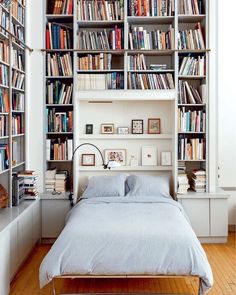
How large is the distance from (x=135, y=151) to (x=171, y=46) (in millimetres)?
1457

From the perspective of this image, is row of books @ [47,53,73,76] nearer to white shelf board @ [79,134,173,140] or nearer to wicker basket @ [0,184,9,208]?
white shelf board @ [79,134,173,140]

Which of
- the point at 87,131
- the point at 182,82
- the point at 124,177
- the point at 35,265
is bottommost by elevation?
the point at 35,265

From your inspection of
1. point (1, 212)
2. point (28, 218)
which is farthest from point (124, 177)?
point (1, 212)

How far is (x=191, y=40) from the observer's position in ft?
18.1

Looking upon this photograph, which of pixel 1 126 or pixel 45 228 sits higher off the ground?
pixel 1 126

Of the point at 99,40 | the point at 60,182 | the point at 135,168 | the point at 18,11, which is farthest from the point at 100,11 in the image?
the point at 60,182

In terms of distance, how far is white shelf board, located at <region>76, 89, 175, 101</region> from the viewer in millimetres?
5461

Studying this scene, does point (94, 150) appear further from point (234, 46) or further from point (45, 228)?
point (234, 46)

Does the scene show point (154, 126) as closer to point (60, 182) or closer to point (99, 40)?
point (99, 40)

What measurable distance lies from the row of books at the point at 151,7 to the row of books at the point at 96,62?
2.09 ft

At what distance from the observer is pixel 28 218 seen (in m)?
4.75

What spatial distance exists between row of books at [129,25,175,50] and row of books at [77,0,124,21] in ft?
0.90

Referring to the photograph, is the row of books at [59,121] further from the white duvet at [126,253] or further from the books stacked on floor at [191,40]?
the white duvet at [126,253]

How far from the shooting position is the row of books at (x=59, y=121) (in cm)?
554
